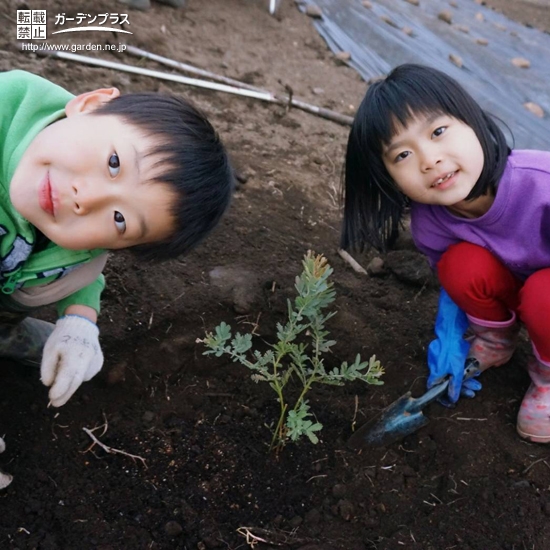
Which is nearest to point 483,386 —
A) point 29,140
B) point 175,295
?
point 175,295

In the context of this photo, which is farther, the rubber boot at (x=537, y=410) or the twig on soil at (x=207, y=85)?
the twig on soil at (x=207, y=85)

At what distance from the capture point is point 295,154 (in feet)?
10.6

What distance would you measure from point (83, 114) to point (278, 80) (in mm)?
2503

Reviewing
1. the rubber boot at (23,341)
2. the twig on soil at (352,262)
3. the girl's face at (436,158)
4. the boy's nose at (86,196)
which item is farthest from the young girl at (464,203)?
the rubber boot at (23,341)

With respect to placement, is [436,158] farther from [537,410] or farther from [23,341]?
[23,341]

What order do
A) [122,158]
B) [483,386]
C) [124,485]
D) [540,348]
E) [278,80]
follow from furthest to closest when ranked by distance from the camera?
[278,80] → [483,386] → [540,348] → [124,485] → [122,158]

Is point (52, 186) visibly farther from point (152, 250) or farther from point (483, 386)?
point (483, 386)

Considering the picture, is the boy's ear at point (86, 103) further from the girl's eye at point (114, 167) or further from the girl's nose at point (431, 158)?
the girl's nose at point (431, 158)

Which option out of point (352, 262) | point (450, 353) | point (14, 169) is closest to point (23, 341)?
point (14, 169)

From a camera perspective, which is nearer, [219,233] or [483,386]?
[483,386]

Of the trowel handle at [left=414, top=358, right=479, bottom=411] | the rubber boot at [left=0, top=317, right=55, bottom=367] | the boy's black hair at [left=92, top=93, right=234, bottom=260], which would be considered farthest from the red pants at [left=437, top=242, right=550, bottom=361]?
the rubber boot at [left=0, top=317, right=55, bottom=367]

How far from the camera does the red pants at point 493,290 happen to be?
1.95 m

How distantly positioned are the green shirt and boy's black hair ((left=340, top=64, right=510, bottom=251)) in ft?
2.68

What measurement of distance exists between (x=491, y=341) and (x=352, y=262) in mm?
656
